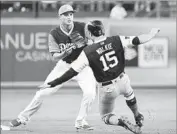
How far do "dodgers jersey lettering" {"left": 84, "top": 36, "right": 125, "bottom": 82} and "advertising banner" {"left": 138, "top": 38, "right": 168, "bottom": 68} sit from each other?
8.69 metres

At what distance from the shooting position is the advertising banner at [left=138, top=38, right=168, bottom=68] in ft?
→ 55.6

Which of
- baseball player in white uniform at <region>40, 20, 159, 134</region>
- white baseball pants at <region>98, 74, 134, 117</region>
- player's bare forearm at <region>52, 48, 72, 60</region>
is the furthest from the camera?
player's bare forearm at <region>52, 48, 72, 60</region>

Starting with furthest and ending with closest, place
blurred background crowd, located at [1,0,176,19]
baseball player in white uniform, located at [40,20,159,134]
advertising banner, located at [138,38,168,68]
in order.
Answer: blurred background crowd, located at [1,0,176,19] < advertising banner, located at [138,38,168,68] < baseball player in white uniform, located at [40,20,159,134]

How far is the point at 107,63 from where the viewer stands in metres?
8.23

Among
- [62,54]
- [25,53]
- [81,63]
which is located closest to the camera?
[81,63]

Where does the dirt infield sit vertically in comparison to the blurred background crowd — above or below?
below

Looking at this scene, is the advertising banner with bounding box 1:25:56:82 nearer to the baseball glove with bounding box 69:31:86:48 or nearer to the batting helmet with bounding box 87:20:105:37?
the baseball glove with bounding box 69:31:86:48

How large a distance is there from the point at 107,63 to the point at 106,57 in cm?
9

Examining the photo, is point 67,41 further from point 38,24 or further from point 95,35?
point 38,24

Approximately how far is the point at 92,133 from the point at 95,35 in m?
1.91

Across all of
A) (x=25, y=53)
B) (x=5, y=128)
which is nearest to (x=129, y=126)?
(x=5, y=128)

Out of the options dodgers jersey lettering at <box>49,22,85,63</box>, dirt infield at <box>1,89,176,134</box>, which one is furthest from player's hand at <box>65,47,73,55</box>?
dirt infield at <box>1,89,176,134</box>

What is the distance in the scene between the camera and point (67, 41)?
9867 mm

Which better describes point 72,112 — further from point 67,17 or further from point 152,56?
point 152,56
